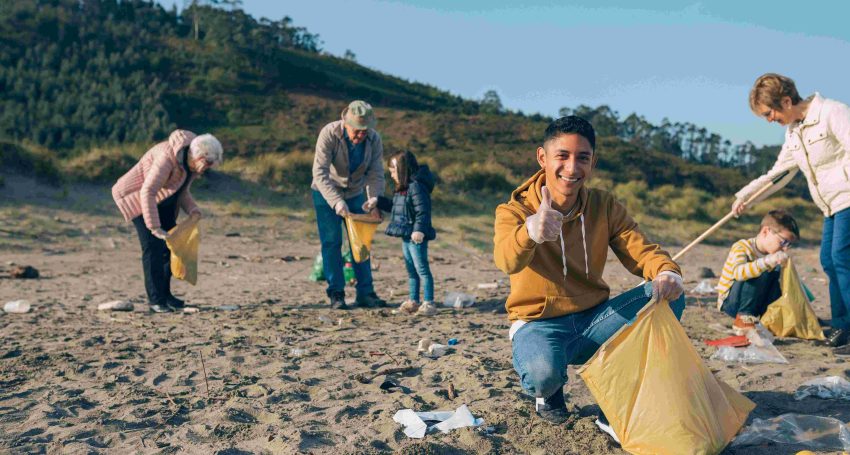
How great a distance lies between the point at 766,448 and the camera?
302cm

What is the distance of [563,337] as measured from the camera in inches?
125

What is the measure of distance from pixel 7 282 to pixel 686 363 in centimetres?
681

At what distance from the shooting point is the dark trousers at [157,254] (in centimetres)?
605

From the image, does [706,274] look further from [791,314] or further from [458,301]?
[458,301]

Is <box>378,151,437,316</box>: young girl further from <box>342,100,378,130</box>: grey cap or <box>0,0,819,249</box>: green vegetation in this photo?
<box>0,0,819,249</box>: green vegetation

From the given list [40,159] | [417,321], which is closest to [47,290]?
[417,321]

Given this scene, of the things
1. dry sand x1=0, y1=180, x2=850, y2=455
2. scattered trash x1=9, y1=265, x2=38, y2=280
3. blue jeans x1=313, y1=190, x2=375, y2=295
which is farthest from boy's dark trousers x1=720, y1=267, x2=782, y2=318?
scattered trash x1=9, y1=265, x2=38, y2=280

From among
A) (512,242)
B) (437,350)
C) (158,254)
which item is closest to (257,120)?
(158,254)

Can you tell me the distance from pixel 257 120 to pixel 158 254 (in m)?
30.6

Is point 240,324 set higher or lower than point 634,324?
lower

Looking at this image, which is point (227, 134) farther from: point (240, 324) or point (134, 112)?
point (240, 324)

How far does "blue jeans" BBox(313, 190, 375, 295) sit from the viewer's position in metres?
6.19

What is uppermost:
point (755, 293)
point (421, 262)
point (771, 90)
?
point (771, 90)

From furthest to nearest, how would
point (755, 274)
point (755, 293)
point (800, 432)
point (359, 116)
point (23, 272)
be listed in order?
point (23, 272), point (359, 116), point (755, 293), point (755, 274), point (800, 432)
